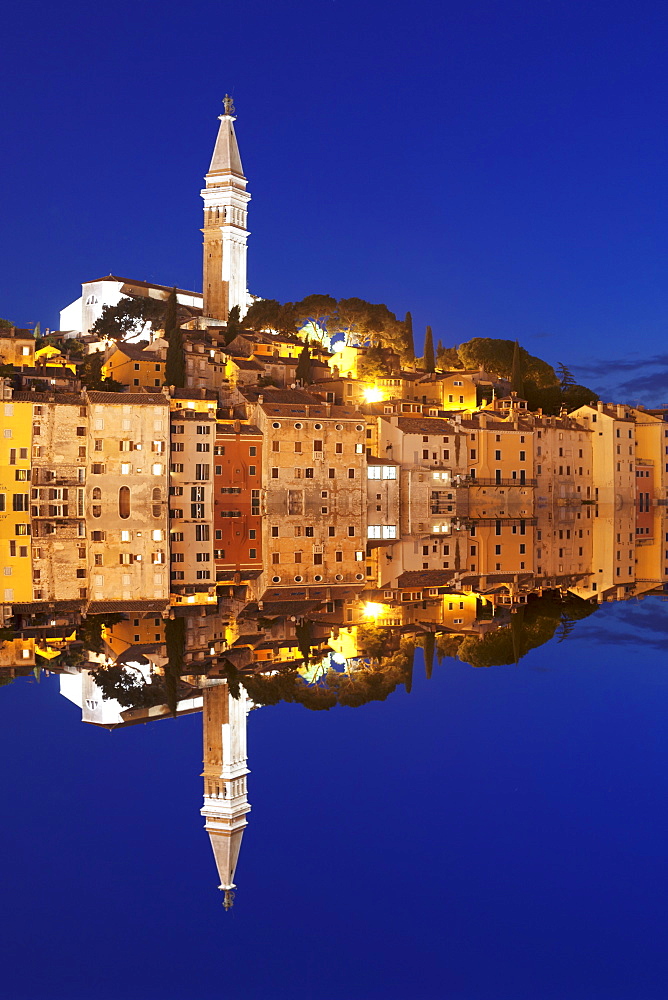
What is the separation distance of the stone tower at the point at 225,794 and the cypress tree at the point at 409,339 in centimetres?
4998

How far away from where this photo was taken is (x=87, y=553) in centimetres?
2433

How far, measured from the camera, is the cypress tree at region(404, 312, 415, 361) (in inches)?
2314

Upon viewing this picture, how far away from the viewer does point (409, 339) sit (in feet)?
194

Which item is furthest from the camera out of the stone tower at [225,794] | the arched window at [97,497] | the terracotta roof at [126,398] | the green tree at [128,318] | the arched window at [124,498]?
the green tree at [128,318]

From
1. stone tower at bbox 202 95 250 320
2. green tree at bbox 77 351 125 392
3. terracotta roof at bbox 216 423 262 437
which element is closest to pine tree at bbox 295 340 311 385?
green tree at bbox 77 351 125 392

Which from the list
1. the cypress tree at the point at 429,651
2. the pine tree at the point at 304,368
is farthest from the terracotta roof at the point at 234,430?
the cypress tree at the point at 429,651

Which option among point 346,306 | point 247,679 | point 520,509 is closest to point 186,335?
point 346,306

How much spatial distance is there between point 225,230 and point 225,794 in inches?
2447

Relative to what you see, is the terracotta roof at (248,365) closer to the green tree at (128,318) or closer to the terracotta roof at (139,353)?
the terracotta roof at (139,353)

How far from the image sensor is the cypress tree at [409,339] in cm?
5878

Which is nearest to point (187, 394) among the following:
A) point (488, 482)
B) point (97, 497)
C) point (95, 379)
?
point (95, 379)

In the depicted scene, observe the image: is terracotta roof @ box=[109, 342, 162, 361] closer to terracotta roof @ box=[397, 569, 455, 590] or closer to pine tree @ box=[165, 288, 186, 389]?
pine tree @ box=[165, 288, 186, 389]

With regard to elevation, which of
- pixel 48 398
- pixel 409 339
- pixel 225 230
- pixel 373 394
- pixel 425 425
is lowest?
pixel 425 425

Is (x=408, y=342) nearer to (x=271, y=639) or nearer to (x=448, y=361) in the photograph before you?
(x=448, y=361)
